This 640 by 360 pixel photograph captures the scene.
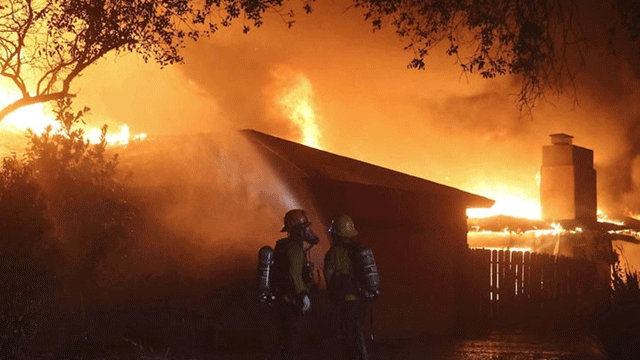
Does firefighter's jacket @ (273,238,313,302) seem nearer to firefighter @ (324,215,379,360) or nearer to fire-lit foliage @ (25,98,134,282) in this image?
firefighter @ (324,215,379,360)

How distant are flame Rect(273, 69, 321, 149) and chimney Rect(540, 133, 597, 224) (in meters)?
13.8

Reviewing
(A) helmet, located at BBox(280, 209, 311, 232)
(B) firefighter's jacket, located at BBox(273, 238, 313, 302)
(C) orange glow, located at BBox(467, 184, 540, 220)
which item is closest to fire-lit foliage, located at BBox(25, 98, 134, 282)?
(B) firefighter's jacket, located at BBox(273, 238, 313, 302)

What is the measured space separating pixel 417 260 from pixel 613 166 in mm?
32416

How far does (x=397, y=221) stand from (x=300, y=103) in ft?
94.1

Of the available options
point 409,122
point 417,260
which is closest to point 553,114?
point 409,122

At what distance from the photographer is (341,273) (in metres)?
11.1

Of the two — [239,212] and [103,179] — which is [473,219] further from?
[103,179]

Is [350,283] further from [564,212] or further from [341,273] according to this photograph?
[564,212]

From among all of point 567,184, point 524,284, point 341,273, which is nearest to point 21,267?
point 341,273

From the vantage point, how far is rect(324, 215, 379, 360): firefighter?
10.9 m

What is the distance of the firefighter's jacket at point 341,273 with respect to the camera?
11039mm

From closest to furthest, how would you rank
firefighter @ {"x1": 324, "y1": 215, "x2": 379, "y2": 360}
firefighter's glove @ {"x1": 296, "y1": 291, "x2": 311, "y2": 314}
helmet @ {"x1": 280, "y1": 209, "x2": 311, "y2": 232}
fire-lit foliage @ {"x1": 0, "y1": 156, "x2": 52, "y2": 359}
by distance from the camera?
fire-lit foliage @ {"x1": 0, "y1": 156, "x2": 52, "y2": 359}, firefighter's glove @ {"x1": 296, "y1": 291, "x2": 311, "y2": 314}, helmet @ {"x1": 280, "y1": 209, "x2": 311, "y2": 232}, firefighter @ {"x1": 324, "y1": 215, "x2": 379, "y2": 360}

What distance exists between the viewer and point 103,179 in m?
13.7

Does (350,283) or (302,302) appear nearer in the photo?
(302,302)
